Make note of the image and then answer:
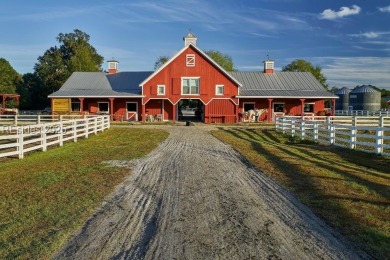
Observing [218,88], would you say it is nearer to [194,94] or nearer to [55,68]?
[194,94]

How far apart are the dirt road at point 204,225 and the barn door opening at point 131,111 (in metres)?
29.1

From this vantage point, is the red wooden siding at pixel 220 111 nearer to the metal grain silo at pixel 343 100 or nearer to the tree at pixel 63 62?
the tree at pixel 63 62

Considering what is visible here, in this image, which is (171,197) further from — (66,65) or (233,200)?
(66,65)

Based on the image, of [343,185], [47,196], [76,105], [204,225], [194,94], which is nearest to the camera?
[204,225]

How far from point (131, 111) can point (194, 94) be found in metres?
6.96

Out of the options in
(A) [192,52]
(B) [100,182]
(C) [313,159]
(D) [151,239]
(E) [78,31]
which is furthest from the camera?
(E) [78,31]

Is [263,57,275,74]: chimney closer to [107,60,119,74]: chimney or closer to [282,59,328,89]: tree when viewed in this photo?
[107,60,119,74]: chimney

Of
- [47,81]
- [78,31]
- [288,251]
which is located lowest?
[288,251]

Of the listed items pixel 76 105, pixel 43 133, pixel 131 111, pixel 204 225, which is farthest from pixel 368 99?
pixel 204 225

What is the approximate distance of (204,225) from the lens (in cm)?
554

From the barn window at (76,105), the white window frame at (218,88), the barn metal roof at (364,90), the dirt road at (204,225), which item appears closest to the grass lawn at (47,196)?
the dirt road at (204,225)

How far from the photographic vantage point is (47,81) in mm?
62938

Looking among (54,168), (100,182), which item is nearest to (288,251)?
(100,182)

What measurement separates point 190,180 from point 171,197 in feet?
5.35
